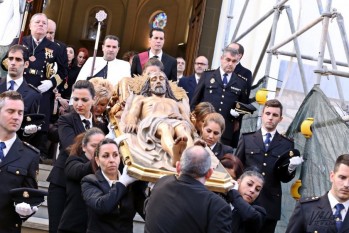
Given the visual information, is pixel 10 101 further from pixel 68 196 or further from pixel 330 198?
pixel 330 198

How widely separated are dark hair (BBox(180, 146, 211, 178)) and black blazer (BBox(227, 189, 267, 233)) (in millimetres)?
1507

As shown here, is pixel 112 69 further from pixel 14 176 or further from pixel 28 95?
pixel 14 176

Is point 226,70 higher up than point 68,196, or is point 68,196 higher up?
point 226,70

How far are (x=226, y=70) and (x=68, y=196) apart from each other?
3.20m

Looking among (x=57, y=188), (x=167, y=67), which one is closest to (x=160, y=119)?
(x=57, y=188)

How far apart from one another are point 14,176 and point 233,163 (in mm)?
2121

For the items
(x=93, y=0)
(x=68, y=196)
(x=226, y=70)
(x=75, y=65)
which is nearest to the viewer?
(x=68, y=196)

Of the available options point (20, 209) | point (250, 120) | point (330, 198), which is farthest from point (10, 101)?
point (250, 120)

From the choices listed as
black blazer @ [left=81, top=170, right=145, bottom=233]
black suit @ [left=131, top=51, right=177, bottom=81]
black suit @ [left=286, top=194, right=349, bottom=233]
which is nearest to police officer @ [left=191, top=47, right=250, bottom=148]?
black suit @ [left=131, top=51, right=177, bottom=81]

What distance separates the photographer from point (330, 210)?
7.14 m

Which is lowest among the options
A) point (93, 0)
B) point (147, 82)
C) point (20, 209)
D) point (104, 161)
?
point (20, 209)

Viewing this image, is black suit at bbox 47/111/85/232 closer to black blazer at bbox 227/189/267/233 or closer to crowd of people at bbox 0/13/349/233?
crowd of people at bbox 0/13/349/233

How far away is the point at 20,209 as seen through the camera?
7555 mm

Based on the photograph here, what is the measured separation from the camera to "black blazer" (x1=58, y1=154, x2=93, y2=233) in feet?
27.0
